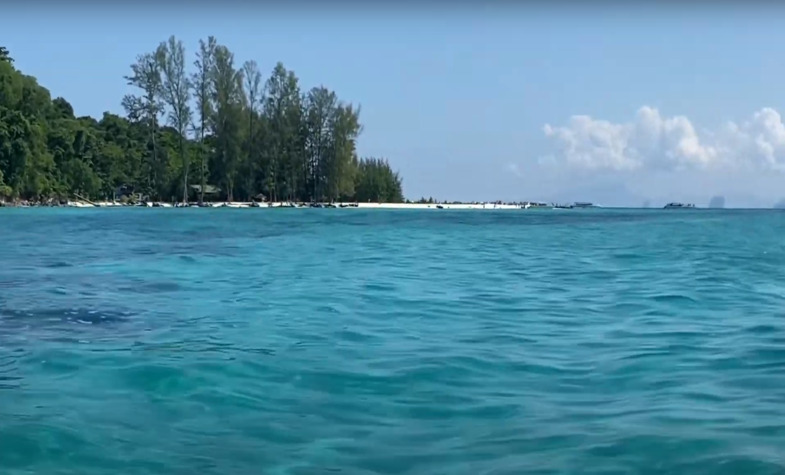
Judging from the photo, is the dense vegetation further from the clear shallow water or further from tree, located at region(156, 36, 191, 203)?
the clear shallow water

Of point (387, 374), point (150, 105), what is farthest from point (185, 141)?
point (387, 374)

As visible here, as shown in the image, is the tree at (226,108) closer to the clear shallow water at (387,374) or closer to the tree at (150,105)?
the tree at (150,105)

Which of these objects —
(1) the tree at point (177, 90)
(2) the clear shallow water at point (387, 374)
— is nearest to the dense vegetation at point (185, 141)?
(1) the tree at point (177, 90)

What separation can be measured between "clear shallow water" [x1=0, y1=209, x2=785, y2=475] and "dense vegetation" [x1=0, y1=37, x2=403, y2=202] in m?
56.4

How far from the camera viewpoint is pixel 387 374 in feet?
23.6

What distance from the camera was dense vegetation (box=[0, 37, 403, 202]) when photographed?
67.3 meters

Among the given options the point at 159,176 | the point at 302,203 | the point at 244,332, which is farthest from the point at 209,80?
the point at 244,332

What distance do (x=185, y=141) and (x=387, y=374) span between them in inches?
2974

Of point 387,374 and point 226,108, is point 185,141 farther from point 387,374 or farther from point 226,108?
point 387,374

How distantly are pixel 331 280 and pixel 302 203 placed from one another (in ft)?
247

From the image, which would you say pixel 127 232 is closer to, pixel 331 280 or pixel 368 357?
pixel 331 280

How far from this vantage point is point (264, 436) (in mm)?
5422

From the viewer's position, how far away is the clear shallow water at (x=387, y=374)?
504 cm

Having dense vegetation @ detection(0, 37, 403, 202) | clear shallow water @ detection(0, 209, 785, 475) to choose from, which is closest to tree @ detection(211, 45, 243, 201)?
dense vegetation @ detection(0, 37, 403, 202)
